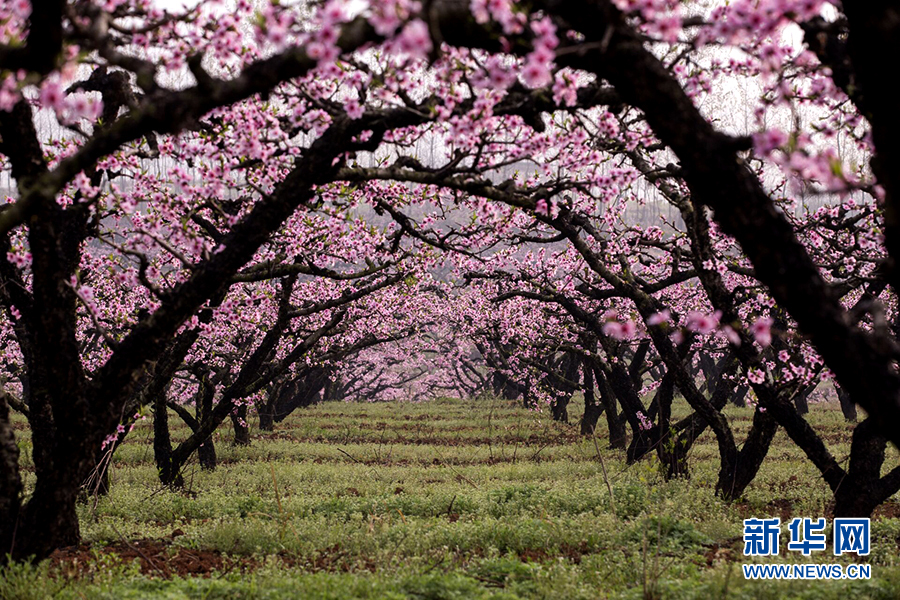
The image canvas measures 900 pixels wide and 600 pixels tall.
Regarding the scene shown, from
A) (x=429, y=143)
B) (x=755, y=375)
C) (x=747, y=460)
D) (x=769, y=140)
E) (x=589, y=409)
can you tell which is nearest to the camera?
(x=769, y=140)

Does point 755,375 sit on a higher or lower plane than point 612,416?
higher

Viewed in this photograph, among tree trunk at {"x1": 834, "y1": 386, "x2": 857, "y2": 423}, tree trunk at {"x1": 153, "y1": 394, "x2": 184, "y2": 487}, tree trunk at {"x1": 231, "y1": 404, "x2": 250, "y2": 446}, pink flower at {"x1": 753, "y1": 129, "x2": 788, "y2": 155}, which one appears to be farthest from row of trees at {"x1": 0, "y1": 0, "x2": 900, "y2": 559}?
tree trunk at {"x1": 834, "y1": 386, "x2": 857, "y2": 423}

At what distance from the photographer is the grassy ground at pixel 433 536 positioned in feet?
19.9

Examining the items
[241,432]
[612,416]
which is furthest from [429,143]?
[241,432]

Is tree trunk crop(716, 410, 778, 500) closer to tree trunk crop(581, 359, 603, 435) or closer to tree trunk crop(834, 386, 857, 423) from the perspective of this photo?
tree trunk crop(581, 359, 603, 435)

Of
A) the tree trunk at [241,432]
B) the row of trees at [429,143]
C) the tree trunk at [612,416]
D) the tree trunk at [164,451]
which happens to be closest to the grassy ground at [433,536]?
the tree trunk at [164,451]

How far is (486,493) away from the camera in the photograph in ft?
39.0

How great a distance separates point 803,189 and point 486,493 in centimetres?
870

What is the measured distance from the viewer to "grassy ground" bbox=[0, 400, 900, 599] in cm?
607

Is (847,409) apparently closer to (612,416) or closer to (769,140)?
(612,416)

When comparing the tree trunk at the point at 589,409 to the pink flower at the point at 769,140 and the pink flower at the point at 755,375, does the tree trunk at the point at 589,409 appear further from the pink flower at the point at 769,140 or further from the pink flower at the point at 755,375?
the pink flower at the point at 769,140

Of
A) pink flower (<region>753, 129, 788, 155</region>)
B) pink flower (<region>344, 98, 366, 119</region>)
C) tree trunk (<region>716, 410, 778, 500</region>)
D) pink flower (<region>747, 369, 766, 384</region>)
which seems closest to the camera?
pink flower (<region>753, 129, 788, 155</region>)

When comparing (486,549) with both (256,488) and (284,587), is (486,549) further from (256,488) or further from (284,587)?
(256,488)

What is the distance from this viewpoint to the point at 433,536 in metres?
8.36
